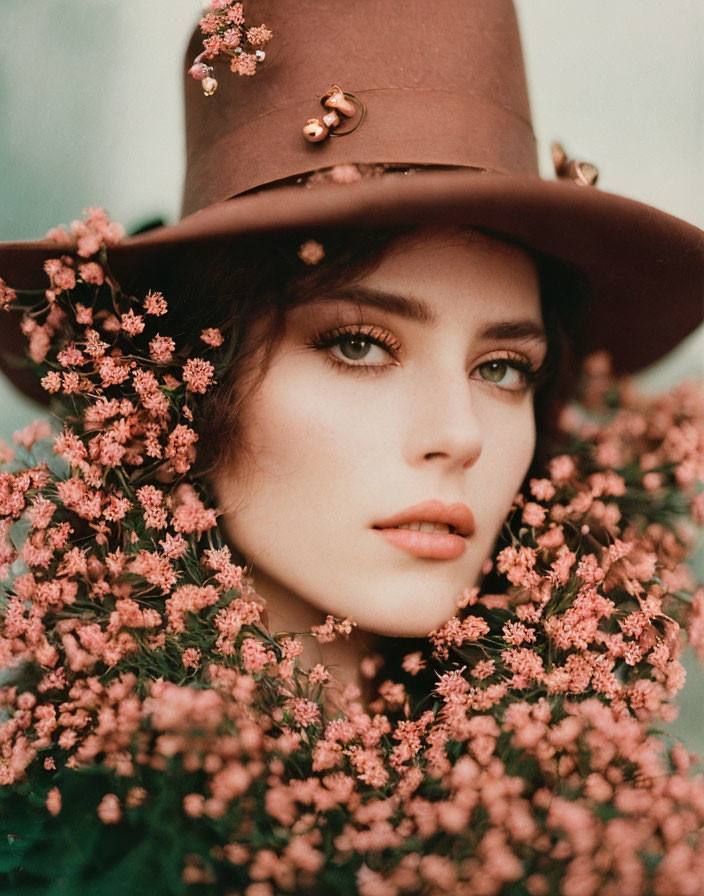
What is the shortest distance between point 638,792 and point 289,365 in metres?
0.75

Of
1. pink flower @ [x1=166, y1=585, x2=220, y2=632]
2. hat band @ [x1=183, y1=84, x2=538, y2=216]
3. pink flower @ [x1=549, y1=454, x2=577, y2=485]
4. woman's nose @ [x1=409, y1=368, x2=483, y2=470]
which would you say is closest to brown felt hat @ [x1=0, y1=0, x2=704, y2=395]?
hat band @ [x1=183, y1=84, x2=538, y2=216]

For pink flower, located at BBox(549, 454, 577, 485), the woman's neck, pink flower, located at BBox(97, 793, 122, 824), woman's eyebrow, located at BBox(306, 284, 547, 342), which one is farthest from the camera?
pink flower, located at BBox(549, 454, 577, 485)

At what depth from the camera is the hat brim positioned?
113 centimetres

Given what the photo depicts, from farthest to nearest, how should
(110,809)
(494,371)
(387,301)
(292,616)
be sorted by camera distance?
(494,371) → (292,616) → (387,301) → (110,809)

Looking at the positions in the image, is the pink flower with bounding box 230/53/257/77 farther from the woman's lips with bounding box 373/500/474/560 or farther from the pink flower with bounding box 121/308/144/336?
the woman's lips with bounding box 373/500/474/560

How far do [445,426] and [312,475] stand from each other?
0.68ft

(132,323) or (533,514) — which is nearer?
(132,323)

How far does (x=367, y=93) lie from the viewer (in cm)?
125

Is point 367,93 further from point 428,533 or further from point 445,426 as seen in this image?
point 428,533

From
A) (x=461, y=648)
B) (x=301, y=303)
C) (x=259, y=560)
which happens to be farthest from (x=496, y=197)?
(x=461, y=648)

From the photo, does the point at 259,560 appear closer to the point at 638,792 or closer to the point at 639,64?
the point at 638,792

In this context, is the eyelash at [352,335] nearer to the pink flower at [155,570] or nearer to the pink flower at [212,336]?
the pink flower at [212,336]

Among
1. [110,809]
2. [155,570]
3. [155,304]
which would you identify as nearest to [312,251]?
[155,304]

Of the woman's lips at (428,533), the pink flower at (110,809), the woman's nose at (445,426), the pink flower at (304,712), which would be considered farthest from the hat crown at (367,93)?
the pink flower at (110,809)
